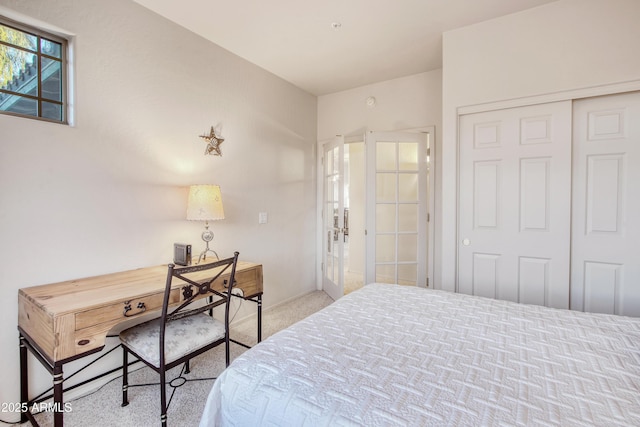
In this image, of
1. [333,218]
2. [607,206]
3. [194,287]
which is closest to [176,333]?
[194,287]

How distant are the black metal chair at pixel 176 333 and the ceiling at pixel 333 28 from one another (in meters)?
1.93

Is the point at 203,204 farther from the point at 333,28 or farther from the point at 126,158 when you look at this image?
the point at 333,28

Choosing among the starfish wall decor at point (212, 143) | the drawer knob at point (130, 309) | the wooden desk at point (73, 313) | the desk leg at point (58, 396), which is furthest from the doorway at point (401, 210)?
the desk leg at point (58, 396)

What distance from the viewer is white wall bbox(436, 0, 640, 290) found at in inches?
80.6

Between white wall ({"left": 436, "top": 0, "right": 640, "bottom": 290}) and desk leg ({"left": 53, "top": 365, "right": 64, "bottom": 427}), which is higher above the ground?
white wall ({"left": 436, "top": 0, "right": 640, "bottom": 290})

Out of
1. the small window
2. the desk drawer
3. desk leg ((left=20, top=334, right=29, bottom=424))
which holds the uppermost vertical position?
the small window

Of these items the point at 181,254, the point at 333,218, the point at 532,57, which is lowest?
the point at 181,254

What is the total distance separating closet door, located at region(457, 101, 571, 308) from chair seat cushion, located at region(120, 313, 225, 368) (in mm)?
2060

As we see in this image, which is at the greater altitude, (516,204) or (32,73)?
(32,73)

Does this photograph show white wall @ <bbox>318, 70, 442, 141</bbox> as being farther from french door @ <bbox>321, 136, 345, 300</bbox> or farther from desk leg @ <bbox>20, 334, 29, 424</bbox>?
desk leg @ <bbox>20, 334, 29, 424</bbox>

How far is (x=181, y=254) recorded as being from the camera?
2.23m

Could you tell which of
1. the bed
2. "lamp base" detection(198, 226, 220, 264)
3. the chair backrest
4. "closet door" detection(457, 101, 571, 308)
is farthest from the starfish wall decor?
"closet door" detection(457, 101, 571, 308)

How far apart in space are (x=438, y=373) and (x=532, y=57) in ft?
8.03

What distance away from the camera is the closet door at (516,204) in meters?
2.23
